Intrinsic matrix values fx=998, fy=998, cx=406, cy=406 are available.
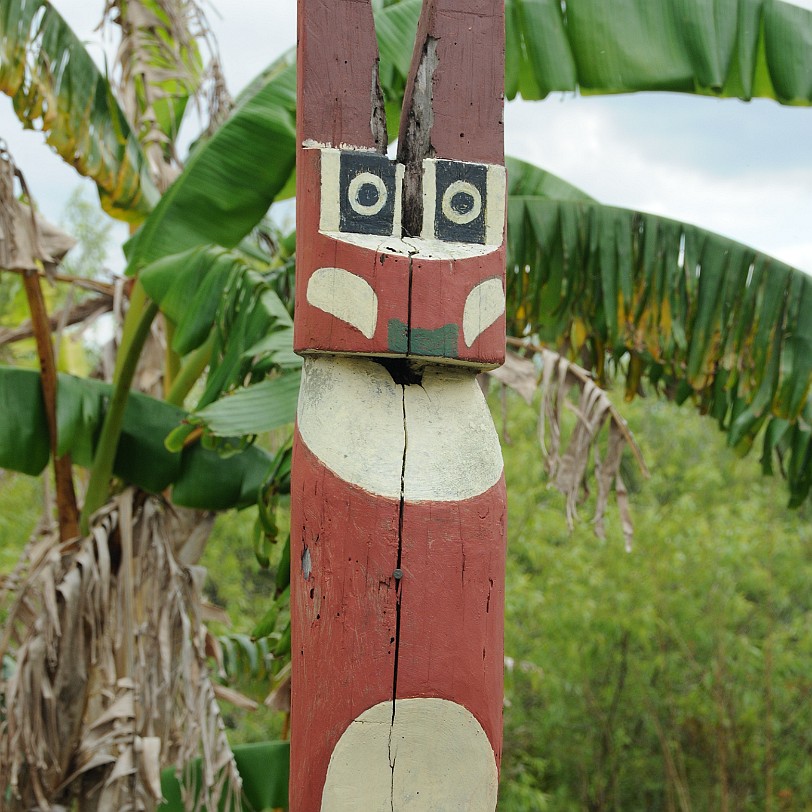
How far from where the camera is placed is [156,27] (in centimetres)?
525

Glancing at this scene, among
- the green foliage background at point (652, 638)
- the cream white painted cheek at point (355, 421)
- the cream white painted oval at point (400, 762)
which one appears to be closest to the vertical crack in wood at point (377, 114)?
the cream white painted cheek at point (355, 421)

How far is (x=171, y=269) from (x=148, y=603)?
4.31 ft

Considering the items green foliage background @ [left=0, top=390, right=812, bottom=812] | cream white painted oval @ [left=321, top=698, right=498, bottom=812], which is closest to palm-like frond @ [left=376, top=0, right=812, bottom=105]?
cream white painted oval @ [left=321, top=698, right=498, bottom=812]

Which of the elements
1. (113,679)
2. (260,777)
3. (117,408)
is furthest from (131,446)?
(260,777)

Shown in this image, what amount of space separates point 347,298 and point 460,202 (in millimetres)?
318

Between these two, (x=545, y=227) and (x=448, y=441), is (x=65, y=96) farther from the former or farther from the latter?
(x=448, y=441)

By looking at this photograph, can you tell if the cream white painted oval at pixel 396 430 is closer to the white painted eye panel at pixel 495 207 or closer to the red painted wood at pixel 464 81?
the white painted eye panel at pixel 495 207

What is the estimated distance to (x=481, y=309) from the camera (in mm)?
1948

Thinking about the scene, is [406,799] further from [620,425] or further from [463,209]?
[620,425]

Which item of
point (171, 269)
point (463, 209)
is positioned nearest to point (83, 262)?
point (171, 269)

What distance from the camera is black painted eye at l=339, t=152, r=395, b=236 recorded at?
1.94 meters

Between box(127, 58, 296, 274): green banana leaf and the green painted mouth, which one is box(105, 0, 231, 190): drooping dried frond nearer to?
box(127, 58, 296, 274): green banana leaf

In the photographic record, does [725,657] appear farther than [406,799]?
Yes

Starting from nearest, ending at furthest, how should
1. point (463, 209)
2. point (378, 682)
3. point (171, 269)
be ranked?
point (378, 682) < point (463, 209) < point (171, 269)
